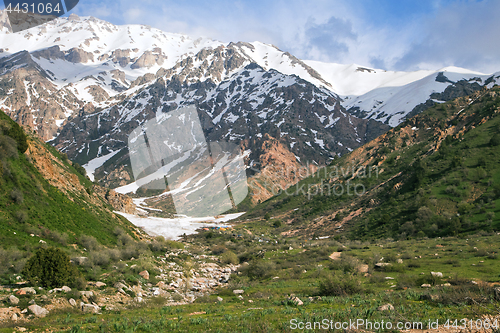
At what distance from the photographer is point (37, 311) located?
821 cm

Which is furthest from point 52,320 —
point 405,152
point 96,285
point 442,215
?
point 405,152

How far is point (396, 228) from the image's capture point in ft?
121

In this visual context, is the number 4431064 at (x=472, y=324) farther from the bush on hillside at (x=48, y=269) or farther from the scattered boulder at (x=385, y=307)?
the bush on hillside at (x=48, y=269)

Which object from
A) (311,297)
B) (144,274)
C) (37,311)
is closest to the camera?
(37,311)

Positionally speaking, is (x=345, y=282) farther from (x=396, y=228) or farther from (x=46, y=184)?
(x=396, y=228)

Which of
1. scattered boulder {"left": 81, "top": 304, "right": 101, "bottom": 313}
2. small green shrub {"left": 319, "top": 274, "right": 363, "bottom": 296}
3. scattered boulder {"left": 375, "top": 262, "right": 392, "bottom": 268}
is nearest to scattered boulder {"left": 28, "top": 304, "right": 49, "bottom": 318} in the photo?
scattered boulder {"left": 81, "top": 304, "right": 101, "bottom": 313}

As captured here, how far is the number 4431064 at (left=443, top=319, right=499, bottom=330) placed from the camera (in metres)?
5.93

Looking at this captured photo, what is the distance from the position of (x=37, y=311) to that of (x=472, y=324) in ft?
39.8

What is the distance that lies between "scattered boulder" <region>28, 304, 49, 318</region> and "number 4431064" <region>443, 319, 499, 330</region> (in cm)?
1139

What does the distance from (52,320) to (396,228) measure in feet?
129

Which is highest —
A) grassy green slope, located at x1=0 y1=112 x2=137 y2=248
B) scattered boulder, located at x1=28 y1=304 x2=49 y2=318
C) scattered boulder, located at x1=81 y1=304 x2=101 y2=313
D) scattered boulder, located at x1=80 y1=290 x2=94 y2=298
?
grassy green slope, located at x1=0 y1=112 x2=137 y2=248

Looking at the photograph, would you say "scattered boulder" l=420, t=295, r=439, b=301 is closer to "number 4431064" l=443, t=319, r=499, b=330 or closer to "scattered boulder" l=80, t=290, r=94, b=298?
"number 4431064" l=443, t=319, r=499, b=330

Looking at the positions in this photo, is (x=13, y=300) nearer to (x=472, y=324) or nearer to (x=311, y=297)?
(x=311, y=297)

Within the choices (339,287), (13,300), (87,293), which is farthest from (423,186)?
(13,300)
